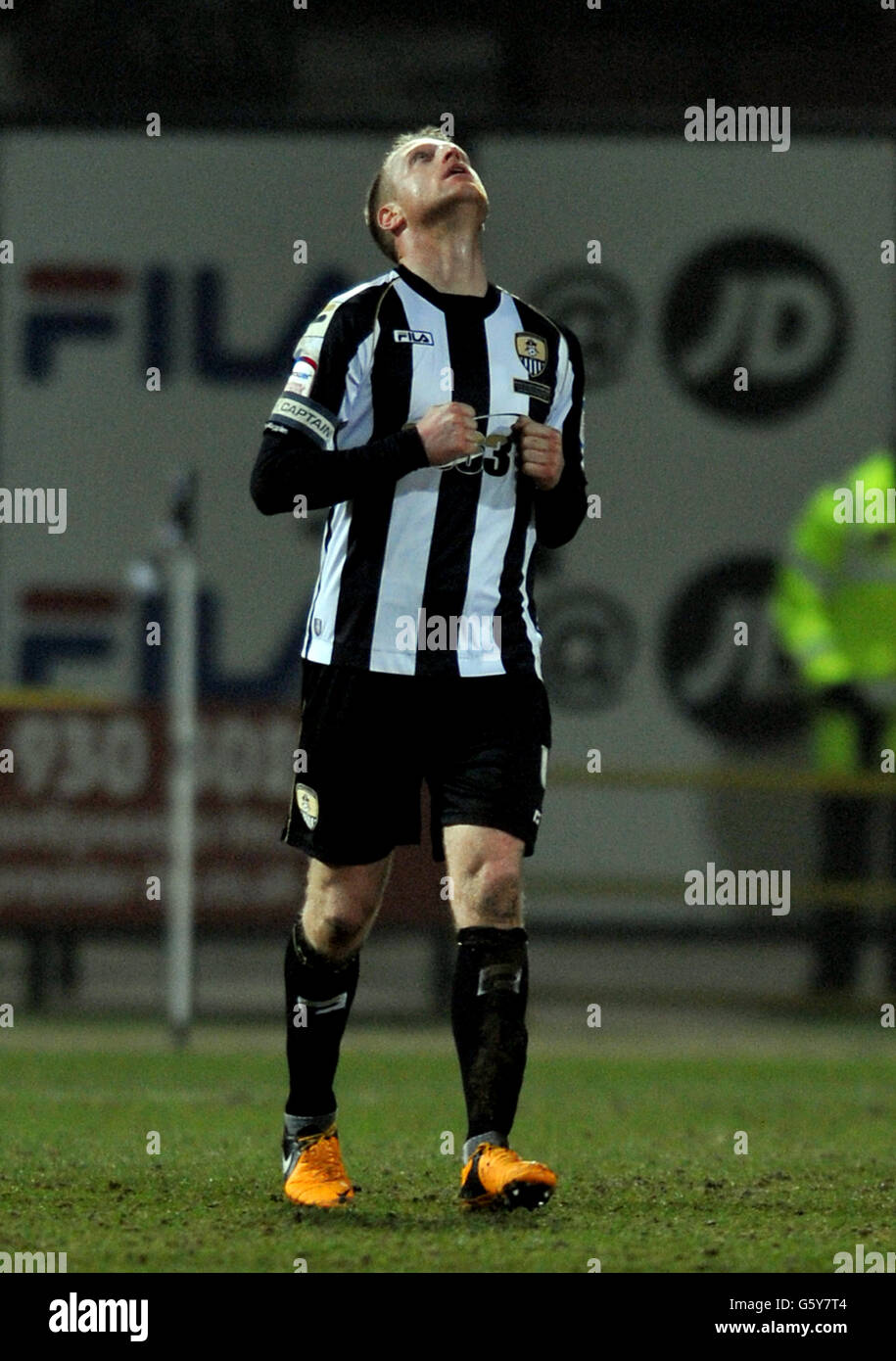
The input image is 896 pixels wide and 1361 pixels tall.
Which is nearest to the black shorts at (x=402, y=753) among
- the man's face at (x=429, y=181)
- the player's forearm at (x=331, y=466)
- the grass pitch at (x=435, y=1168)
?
the player's forearm at (x=331, y=466)

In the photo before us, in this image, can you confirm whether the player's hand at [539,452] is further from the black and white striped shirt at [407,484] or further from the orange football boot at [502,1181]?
the orange football boot at [502,1181]

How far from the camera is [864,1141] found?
285 inches

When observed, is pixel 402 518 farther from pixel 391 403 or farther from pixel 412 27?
pixel 412 27

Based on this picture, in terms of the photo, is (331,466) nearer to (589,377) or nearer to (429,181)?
(429,181)

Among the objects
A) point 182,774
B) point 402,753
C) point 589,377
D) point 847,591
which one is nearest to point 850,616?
point 847,591

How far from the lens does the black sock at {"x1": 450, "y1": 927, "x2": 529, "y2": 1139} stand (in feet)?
16.7

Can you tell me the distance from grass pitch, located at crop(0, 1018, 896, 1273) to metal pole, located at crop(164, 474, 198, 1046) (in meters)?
0.76

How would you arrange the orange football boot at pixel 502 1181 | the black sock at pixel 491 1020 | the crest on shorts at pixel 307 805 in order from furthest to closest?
the crest on shorts at pixel 307 805 < the black sock at pixel 491 1020 < the orange football boot at pixel 502 1181

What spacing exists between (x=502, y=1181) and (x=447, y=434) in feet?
5.05

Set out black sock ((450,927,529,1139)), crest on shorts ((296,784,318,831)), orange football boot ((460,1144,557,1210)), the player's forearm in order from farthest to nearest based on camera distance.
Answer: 1. crest on shorts ((296,784,318,831))
2. the player's forearm
3. black sock ((450,927,529,1139))
4. orange football boot ((460,1144,557,1210))

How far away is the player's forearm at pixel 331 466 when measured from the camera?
17.0 feet

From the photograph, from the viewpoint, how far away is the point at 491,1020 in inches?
203

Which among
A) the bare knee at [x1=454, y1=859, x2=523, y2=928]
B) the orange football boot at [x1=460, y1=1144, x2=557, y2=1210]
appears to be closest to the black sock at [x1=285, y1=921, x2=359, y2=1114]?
the bare knee at [x1=454, y1=859, x2=523, y2=928]

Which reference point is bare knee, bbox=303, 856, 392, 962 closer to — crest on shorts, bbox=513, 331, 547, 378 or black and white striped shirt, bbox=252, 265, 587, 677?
black and white striped shirt, bbox=252, 265, 587, 677
